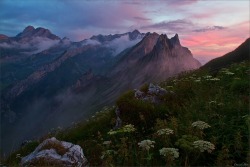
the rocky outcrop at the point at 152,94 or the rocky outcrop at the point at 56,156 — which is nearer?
the rocky outcrop at the point at 56,156

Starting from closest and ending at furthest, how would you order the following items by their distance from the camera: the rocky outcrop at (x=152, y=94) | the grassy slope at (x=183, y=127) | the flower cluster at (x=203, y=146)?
1. the flower cluster at (x=203, y=146)
2. the grassy slope at (x=183, y=127)
3. the rocky outcrop at (x=152, y=94)

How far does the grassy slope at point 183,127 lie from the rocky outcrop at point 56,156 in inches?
21.4

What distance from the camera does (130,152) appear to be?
9.42 meters

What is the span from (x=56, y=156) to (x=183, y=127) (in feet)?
11.5

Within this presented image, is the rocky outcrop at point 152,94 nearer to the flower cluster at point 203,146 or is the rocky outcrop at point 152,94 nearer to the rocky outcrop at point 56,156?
the rocky outcrop at point 56,156

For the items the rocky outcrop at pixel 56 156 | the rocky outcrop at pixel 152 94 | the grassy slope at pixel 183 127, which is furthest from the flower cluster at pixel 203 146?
the rocky outcrop at pixel 152 94

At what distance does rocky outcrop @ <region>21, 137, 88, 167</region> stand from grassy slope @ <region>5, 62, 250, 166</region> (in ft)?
1.78

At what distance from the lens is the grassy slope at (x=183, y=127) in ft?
28.6

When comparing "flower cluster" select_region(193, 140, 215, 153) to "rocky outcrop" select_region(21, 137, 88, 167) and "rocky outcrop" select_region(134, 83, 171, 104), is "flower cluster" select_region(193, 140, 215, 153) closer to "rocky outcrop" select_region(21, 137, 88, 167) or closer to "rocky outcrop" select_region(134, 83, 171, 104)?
"rocky outcrop" select_region(21, 137, 88, 167)

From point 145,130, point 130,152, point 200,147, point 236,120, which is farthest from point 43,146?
point 236,120

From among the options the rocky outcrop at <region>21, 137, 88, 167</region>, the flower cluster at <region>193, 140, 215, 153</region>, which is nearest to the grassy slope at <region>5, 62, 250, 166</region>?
the flower cluster at <region>193, 140, 215, 153</region>

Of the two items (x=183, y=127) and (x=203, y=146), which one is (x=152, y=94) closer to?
(x=183, y=127)

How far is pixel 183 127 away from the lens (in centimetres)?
1008

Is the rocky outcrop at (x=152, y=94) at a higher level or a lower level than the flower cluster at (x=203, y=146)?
higher
